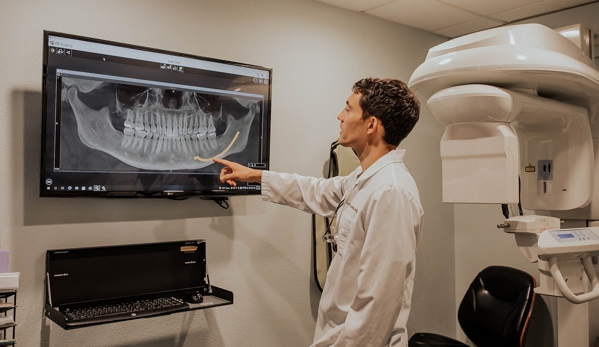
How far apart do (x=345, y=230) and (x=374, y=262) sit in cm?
24

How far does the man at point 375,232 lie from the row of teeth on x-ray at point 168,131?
Result: 2.37 ft

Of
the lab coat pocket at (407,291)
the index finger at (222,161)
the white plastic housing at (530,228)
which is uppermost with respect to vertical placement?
the index finger at (222,161)

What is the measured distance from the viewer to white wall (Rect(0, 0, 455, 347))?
2043 mm

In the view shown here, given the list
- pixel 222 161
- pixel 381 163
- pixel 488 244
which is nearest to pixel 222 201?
pixel 222 161

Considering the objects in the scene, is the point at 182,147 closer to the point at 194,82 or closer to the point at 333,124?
the point at 194,82

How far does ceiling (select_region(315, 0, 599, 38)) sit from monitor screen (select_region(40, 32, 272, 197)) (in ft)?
3.20

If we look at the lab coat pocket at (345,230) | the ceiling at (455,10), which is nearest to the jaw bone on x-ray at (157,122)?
the lab coat pocket at (345,230)

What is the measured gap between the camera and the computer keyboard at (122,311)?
6.11 feet

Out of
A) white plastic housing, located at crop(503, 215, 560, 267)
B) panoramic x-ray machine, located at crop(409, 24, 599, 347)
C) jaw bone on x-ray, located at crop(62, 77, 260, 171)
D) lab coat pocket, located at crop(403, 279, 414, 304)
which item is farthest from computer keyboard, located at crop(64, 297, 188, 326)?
white plastic housing, located at crop(503, 215, 560, 267)

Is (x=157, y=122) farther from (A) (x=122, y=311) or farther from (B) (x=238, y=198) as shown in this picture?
(A) (x=122, y=311)

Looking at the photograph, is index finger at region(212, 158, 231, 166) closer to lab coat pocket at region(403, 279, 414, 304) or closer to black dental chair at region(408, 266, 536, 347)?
lab coat pocket at region(403, 279, 414, 304)

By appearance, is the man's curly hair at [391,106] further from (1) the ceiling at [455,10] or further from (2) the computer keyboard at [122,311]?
(1) the ceiling at [455,10]

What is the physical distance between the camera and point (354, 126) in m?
1.88

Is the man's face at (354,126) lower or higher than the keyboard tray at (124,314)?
higher
